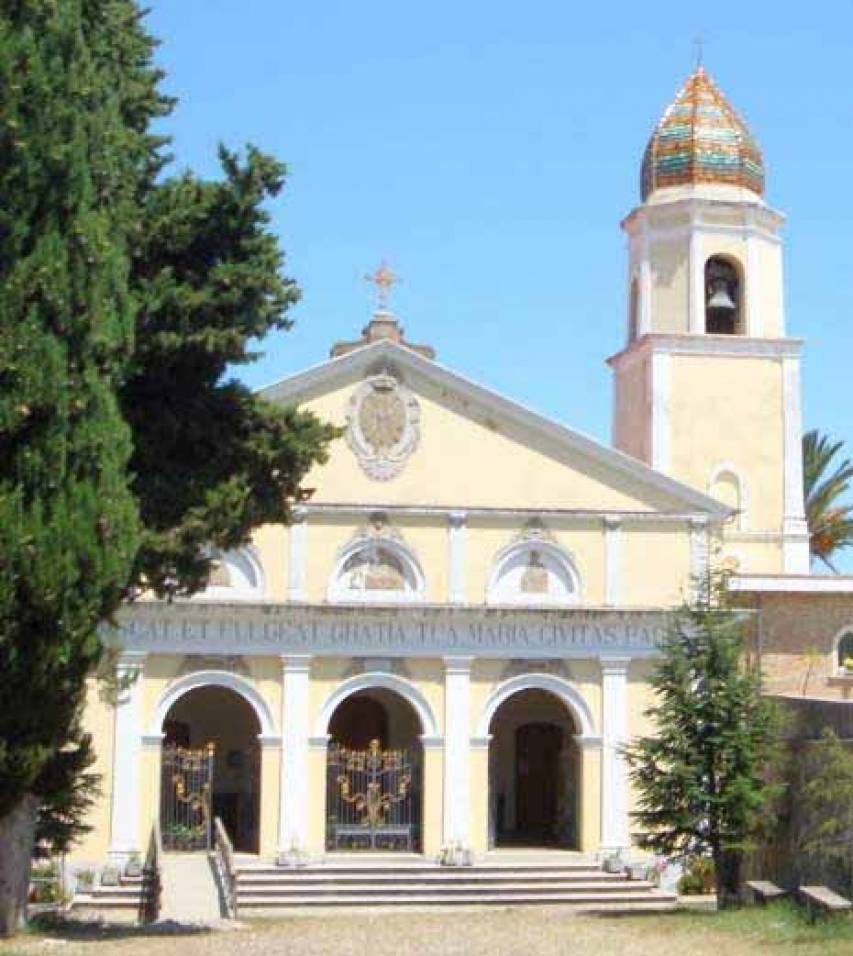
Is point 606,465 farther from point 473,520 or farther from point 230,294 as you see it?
point 230,294

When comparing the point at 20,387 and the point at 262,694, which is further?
the point at 262,694

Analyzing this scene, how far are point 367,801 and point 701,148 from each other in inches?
588

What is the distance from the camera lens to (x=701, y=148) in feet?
126

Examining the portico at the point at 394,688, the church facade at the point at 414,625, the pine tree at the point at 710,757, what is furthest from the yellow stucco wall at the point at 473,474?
the pine tree at the point at 710,757

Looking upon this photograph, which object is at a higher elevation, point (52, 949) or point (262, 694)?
point (262, 694)

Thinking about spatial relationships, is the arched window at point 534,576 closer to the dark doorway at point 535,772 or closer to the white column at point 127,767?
the dark doorway at point 535,772

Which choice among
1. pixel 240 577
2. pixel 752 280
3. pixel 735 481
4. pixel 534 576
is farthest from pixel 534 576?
pixel 752 280

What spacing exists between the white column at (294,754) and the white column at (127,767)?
2.37 m

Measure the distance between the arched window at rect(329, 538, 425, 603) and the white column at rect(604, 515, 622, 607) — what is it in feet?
10.7

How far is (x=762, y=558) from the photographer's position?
3716 centimetres

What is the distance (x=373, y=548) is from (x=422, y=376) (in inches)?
122

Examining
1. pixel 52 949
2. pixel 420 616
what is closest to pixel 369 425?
pixel 420 616

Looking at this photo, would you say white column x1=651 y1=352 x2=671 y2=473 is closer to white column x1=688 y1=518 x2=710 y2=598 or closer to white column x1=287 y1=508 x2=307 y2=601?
white column x1=688 y1=518 x2=710 y2=598

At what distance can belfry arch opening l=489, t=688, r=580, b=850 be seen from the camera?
3622 centimetres
